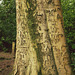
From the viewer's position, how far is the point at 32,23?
7.36 feet

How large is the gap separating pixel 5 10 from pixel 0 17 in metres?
0.74

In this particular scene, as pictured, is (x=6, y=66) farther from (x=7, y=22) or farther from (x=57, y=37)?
(x=7, y=22)

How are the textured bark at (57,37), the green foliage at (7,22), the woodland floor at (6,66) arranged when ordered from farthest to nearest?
the green foliage at (7,22) → the woodland floor at (6,66) → the textured bark at (57,37)

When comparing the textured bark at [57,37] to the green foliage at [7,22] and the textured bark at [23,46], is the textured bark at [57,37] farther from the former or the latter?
the green foliage at [7,22]

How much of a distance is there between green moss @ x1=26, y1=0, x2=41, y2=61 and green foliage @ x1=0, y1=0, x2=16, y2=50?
22.6ft

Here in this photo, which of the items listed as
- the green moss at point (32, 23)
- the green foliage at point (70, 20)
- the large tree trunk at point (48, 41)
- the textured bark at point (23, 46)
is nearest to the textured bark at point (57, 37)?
the large tree trunk at point (48, 41)

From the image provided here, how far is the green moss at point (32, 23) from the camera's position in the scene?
2188mm

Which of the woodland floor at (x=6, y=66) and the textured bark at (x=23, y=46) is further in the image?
the woodland floor at (x=6, y=66)

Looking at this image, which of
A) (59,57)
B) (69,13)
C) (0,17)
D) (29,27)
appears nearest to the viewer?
(59,57)

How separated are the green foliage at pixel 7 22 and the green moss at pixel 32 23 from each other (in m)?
6.88

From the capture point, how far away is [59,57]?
2088mm

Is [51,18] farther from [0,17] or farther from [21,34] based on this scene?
[0,17]

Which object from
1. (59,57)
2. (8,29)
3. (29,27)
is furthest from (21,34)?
(8,29)

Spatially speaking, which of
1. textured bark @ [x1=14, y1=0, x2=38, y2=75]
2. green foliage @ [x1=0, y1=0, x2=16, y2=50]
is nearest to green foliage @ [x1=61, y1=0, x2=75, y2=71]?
textured bark @ [x1=14, y1=0, x2=38, y2=75]
